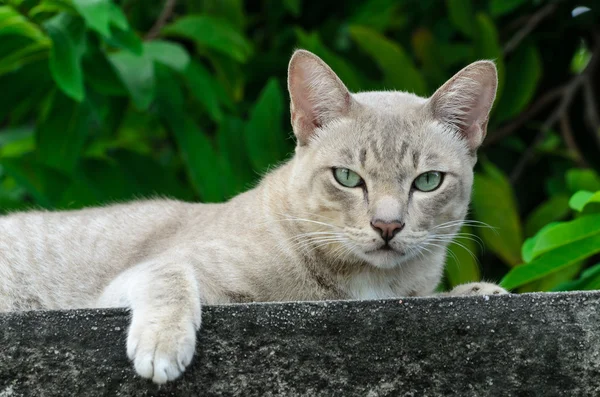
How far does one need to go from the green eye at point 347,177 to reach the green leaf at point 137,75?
3.37 feet

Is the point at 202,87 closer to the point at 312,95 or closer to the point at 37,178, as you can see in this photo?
the point at 37,178

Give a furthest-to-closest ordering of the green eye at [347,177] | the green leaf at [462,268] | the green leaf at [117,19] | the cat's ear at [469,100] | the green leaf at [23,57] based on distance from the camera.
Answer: the green leaf at [462,268] < the green leaf at [23,57] < the green leaf at [117,19] < the cat's ear at [469,100] < the green eye at [347,177]

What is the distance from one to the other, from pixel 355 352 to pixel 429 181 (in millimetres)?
1012

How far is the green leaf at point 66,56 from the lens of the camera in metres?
2.98

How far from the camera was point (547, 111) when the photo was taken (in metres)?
4.60

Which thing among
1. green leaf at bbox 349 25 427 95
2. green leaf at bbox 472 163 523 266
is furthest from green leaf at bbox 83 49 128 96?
green leaf at bbox 472 163 523 266

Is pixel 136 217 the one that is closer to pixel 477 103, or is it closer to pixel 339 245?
pixel 339 245

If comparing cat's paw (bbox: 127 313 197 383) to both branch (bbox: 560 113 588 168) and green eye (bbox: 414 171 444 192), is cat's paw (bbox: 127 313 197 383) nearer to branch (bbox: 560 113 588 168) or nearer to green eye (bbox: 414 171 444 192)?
green eye (bbox: 414 171 444 192)

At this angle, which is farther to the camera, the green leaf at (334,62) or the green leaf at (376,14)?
the green leaf at (376,14)

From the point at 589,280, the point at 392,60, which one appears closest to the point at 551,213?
the point at 392,60

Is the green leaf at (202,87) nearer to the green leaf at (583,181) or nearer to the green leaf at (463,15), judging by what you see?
the green leaf at (463,15)

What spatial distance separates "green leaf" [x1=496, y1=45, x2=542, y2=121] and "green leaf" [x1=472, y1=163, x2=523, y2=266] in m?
0.60

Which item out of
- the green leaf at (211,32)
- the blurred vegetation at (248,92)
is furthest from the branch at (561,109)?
the green leaf at (211,32)

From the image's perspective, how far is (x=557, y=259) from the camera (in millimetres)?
2330
